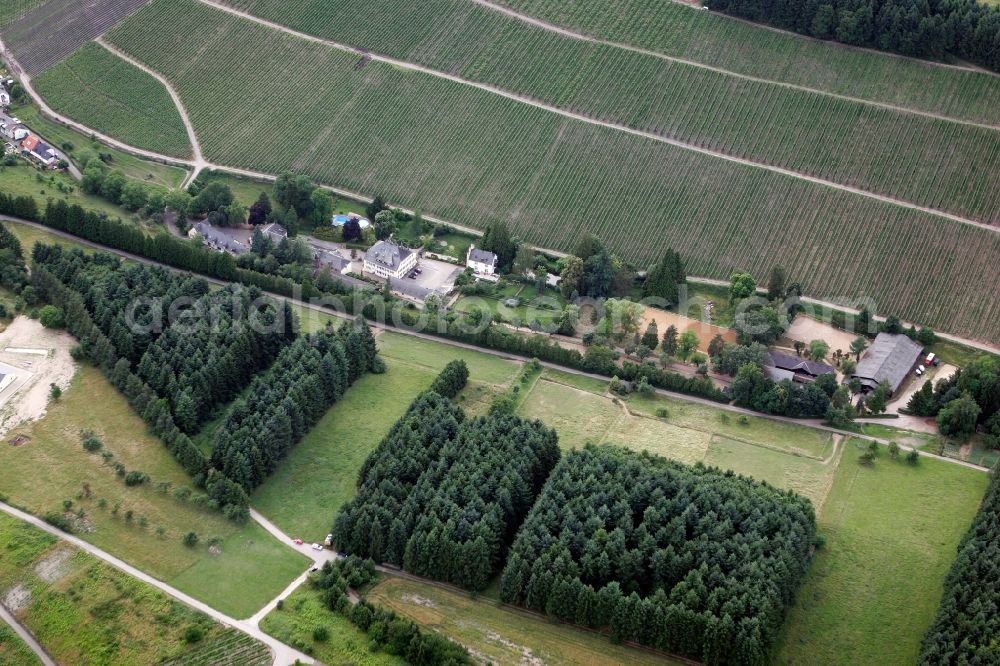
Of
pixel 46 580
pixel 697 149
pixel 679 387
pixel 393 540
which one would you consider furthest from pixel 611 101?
pixel 46 580

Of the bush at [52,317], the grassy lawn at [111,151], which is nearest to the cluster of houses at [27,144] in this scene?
the grassy lawn at [111,151]

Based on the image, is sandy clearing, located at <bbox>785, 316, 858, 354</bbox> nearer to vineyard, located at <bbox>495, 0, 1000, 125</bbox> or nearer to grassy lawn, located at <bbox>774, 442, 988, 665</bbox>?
grassy lawn, located at <bbox>774, 442, 988, 665</bbox>

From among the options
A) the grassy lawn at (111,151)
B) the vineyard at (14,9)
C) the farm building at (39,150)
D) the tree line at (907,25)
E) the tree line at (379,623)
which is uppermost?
the tree line at (907,25)

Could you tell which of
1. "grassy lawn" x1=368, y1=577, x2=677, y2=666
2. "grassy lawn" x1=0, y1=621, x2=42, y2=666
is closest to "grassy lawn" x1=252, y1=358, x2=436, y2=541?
"grassy lawn" x1=368, y1=577, x2=677, y2=666

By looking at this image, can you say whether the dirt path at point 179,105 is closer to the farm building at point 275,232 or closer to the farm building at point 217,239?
the farm building at point 217,239

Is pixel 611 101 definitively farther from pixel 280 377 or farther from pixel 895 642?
pixel 895 642

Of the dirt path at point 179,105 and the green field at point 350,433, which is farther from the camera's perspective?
the dirt path at point 179,105
